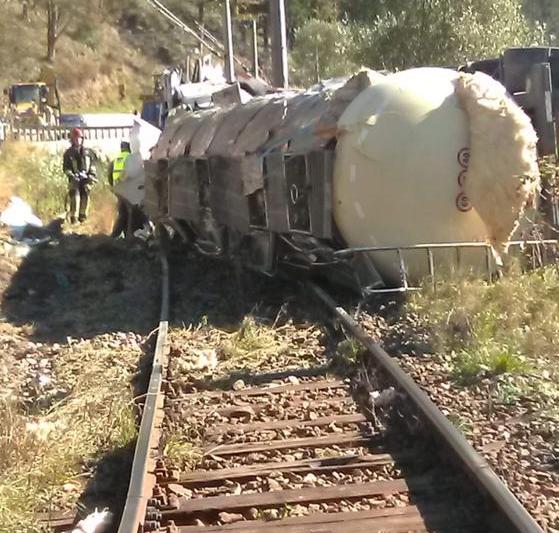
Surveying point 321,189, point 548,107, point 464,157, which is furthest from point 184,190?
point 464,157

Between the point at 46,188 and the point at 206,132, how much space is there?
14441 millimetres

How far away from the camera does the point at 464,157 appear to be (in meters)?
10.3

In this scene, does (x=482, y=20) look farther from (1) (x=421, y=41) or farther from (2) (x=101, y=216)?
(2) (x=101, y=216)

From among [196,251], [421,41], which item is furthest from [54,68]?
[196,251]

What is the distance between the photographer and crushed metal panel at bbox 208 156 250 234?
13.4 meters

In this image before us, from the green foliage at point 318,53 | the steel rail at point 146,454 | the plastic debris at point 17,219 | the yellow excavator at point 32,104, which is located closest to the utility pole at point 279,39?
the plastic debris at point 17,219

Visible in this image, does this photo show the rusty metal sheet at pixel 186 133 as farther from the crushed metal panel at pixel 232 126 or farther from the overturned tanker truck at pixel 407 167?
the overturned tanker truck at pixel 407 167

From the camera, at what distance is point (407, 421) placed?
20.8 ft

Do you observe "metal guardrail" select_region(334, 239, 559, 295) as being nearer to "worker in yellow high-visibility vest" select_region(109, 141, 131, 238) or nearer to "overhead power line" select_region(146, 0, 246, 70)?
"worker in yellow high-visibility vest" select_region(109, 141, 131, 238)

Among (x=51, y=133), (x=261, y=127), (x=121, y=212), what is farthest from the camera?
Answer: (x=51, y=133)

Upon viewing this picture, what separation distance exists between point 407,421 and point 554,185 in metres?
5.37

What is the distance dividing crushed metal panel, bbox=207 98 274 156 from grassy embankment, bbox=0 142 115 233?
9659 mm

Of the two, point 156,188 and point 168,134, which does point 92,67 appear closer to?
point 156,188

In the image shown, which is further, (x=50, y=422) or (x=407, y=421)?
(x=50, y=422)
